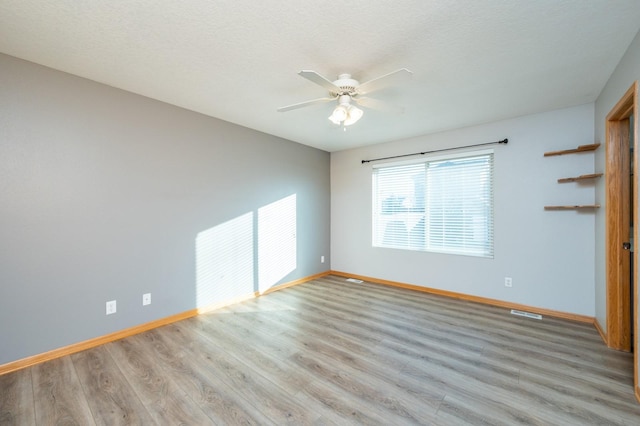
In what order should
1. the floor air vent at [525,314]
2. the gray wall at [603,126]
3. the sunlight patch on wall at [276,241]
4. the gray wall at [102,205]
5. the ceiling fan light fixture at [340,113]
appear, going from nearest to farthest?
the gray wall at [603,126] < the gray wall at [102,205] < the ceiling fan light fixture at [340,113] < the floor air vent at [525,314] < the sunlight patch on wall at [276,241]

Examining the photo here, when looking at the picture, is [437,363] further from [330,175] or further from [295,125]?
[330,175]

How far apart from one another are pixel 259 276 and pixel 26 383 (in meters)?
2.52

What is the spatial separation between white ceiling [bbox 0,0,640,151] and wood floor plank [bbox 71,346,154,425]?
2595 millimetres

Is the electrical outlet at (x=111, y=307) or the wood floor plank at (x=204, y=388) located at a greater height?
the electrical outlet at (x=111, y=307)

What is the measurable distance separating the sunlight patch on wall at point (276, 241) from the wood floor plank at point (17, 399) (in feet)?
8.26

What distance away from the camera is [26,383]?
2.04 m

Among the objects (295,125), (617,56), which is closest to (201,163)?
(295,125)

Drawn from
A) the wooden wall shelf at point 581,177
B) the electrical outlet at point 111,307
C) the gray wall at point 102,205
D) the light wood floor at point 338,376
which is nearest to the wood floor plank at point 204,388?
the light wood floor at point 338,376

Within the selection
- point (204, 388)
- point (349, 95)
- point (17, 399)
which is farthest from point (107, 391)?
point (349, 95)

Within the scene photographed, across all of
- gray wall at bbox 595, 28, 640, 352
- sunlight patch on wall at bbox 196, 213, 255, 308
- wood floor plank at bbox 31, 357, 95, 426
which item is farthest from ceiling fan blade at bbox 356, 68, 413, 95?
wood floor plank at bbox 31, 357, 95, 426

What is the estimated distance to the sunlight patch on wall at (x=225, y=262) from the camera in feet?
11.3

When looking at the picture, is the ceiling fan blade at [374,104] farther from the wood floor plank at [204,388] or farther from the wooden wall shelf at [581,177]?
the wood floor plank at [204,388]

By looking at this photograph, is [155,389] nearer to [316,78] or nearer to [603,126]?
[316,78]

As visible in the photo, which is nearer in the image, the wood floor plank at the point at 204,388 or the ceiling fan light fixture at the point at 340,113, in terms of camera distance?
the wood floor plank at the point at 204,388
